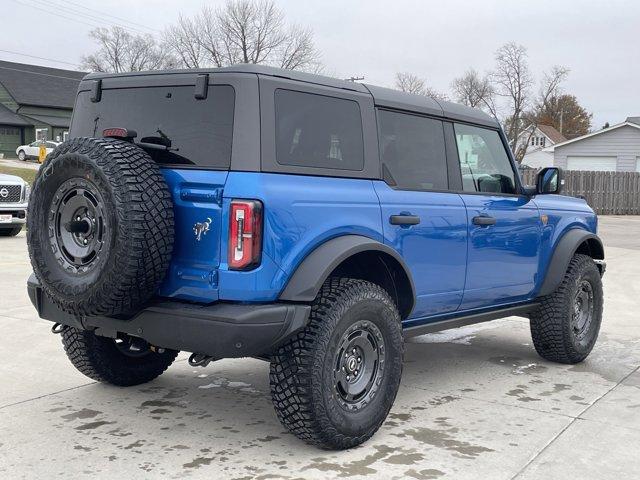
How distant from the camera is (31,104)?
51938 millimetres

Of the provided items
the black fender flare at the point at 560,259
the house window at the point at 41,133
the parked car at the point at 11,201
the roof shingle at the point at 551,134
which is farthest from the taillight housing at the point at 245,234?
the roof shingle at the point at 551,134

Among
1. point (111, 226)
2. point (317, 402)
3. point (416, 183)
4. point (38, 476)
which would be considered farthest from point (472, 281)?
point (38, 476)

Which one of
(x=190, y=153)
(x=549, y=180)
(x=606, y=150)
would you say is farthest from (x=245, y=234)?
(x=606, y=150)

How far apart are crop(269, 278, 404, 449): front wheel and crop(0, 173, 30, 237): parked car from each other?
11.8 meters

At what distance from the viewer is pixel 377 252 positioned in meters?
4.21

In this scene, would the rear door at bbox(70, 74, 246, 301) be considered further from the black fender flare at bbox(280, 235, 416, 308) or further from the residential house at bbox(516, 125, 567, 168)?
the residential house at bbox(516, 125, 567, 168)

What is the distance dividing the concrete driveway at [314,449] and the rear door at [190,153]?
91 centimetres

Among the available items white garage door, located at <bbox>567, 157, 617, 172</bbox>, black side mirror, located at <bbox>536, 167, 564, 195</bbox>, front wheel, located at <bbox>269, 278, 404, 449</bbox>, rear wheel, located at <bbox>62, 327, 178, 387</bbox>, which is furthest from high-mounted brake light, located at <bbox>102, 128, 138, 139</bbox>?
→ white garage door, located at <bbox>567, 157, 617, 172</bbox>

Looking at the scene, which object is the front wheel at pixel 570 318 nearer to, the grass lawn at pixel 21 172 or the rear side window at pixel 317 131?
the rear side window at pixel 317 131

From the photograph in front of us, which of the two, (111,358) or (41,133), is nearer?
(111,358)

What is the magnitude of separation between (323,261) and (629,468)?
1.89 meters

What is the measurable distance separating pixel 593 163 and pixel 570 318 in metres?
34.1

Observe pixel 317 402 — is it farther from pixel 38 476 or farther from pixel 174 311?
pixel 38 476

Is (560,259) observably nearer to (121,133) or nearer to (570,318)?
(570,318)
